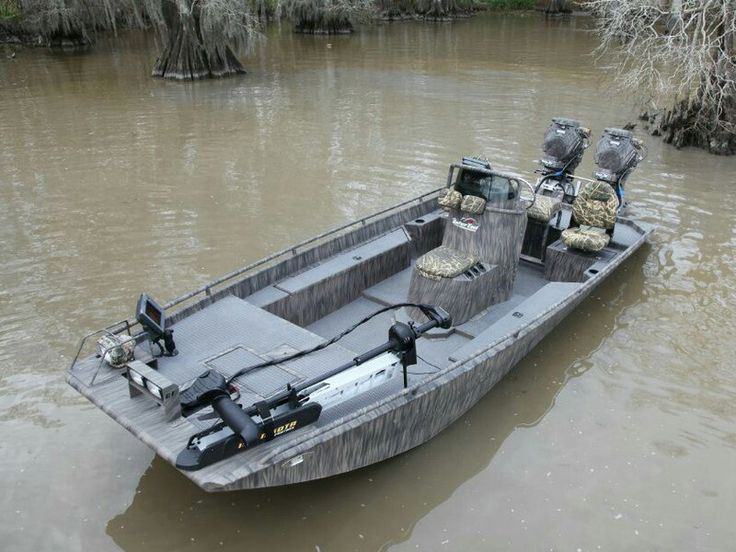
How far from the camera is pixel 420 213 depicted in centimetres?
1029

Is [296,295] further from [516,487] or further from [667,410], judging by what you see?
[667,410]

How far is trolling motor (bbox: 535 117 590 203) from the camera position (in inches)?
421

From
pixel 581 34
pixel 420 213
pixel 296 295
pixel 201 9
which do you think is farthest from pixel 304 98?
pixel 581 34

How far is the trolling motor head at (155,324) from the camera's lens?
6031mm

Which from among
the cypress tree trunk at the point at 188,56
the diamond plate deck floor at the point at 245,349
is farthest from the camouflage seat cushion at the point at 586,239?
the cypress tree trunk at the point at 188,56

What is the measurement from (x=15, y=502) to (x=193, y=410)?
2292mm

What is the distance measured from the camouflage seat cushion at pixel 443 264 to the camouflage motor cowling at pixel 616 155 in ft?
11.1

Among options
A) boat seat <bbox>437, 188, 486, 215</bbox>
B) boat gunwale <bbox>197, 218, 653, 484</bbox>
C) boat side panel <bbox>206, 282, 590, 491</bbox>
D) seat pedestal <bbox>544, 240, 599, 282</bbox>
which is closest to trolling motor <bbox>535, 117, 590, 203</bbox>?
seat pedestal <bbox>544, 240, 599, 282</bbox>

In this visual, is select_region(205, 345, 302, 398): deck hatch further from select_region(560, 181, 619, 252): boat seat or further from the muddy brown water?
select_region(560, 181, 619, 252): boat seat

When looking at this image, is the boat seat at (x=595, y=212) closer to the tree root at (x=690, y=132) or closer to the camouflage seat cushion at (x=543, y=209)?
the camouflage seat cushion at (x=543, y=209)

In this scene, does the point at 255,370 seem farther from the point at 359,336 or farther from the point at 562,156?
the point at 562,156

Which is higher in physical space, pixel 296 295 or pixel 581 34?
pixel 581 34

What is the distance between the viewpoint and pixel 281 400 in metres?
5.35

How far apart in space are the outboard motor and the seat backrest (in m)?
0.65
